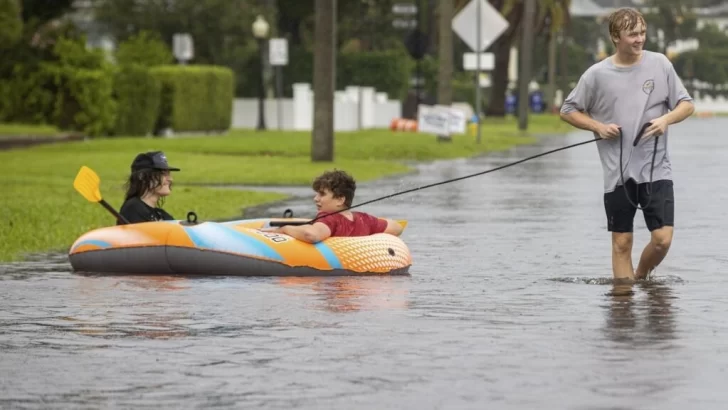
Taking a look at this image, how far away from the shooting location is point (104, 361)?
1063 cm

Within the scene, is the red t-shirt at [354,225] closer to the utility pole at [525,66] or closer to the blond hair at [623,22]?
the blond hair at [623,22]

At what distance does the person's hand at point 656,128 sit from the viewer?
13.6 metres

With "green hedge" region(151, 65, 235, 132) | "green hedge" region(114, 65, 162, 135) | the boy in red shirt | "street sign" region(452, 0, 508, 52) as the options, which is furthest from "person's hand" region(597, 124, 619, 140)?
"green hedge" region(151, 65, 235, 132)

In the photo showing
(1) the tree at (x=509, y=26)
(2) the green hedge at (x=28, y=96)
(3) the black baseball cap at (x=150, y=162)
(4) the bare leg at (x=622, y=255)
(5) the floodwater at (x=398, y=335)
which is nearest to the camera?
(5) the floodwater at (x=398, y=335)

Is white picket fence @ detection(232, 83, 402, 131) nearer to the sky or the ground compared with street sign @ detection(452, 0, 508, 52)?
nearer to the ground

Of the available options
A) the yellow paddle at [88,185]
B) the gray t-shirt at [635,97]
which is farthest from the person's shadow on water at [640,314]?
the yellow paddle at [88,185]

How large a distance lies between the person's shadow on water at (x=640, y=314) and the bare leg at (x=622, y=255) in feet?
0.22

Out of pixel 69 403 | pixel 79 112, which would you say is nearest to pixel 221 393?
pixel 69 403

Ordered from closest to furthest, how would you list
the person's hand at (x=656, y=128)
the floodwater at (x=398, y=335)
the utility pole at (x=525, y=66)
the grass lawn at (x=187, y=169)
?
the floodwater at (x=398, y=335)
the person's hand at (x=656, y=128)
the grass lawn at (x=187, y=169)
the utility pole at (x=525, y=66)

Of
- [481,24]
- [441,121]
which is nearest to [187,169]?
[441,121]

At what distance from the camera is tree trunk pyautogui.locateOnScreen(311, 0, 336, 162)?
3572cm

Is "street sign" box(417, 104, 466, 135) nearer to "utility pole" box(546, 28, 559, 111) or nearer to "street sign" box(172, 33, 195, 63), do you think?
"street sign" box(172, 33, 195, 63)

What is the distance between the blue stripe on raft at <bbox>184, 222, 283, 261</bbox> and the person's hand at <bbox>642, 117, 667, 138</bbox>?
307cm

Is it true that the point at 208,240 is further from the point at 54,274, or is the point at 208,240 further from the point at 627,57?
the point at 627,57
